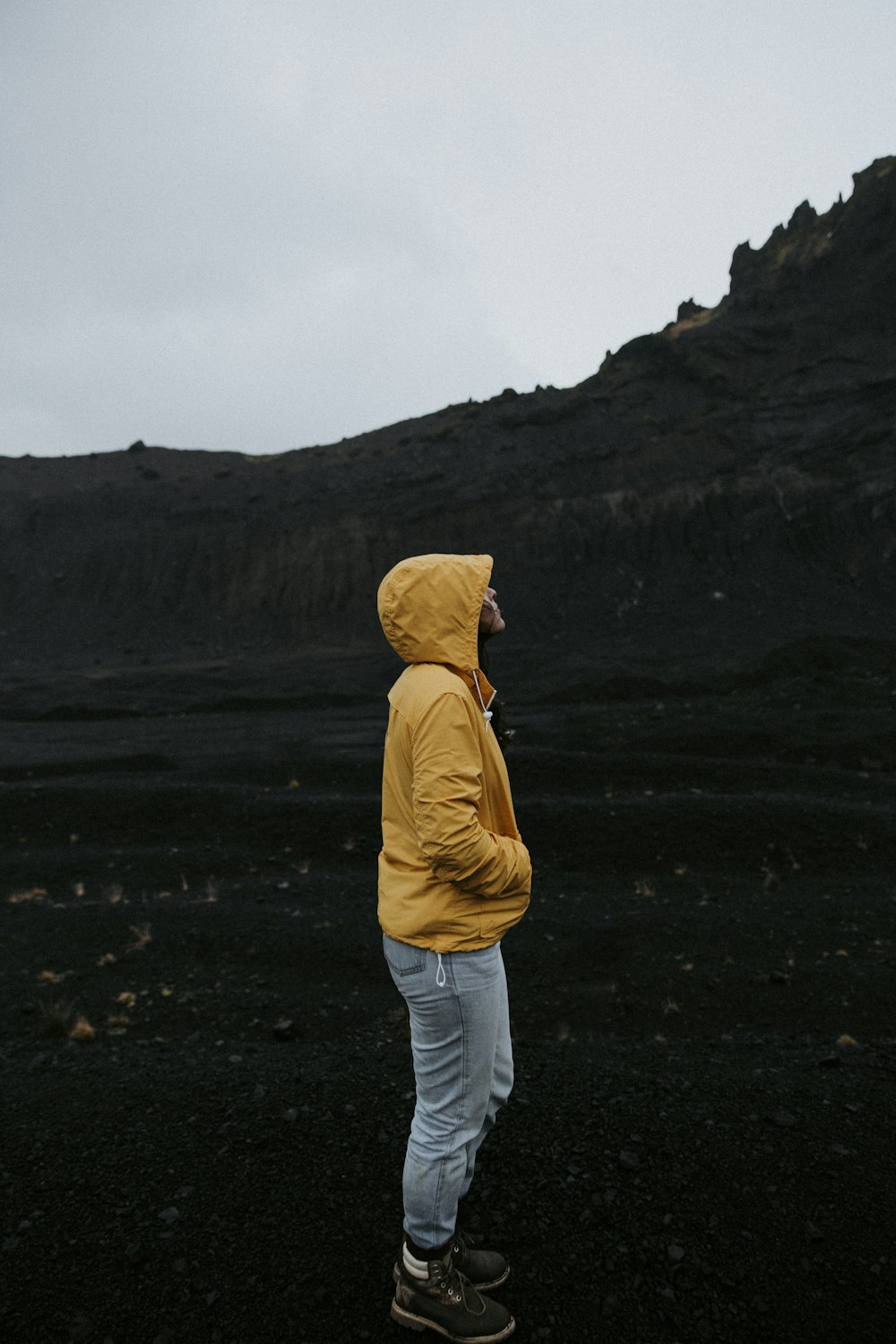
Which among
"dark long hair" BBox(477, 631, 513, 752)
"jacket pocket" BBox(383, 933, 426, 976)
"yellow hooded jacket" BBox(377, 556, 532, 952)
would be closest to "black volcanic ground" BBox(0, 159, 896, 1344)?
"jacket pocket" BBox(383, 933, 426, 976)

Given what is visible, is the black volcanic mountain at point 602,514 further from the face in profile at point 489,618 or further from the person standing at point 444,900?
the person standing at point 444,900

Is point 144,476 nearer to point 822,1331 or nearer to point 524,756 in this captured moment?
point 524,756

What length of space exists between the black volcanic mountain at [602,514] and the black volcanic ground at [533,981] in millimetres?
448

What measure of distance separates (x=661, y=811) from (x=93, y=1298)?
925 cm

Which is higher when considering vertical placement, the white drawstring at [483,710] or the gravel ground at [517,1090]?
Answer: the white drawstring at [483,710]

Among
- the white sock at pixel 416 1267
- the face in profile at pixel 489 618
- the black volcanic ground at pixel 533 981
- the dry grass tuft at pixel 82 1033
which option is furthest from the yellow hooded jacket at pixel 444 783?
the dry grass tuft at pixel 82 1033

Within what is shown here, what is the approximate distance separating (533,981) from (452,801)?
5066 mm

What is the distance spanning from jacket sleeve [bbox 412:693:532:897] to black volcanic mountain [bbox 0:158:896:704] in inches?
1009

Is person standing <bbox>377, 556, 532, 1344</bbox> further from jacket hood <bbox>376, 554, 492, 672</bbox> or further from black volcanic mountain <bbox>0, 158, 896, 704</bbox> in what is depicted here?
black volcanic mountain <bbox>0, 158, 896, 704</bbox>

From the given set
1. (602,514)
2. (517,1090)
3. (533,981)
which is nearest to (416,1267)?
(517,1090)

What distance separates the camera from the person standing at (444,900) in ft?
9.01

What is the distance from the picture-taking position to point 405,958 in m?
2.88

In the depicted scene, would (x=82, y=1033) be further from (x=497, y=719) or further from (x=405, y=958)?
(x=497, y=719)

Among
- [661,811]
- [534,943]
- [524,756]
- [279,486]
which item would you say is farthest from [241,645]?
[534,943]
